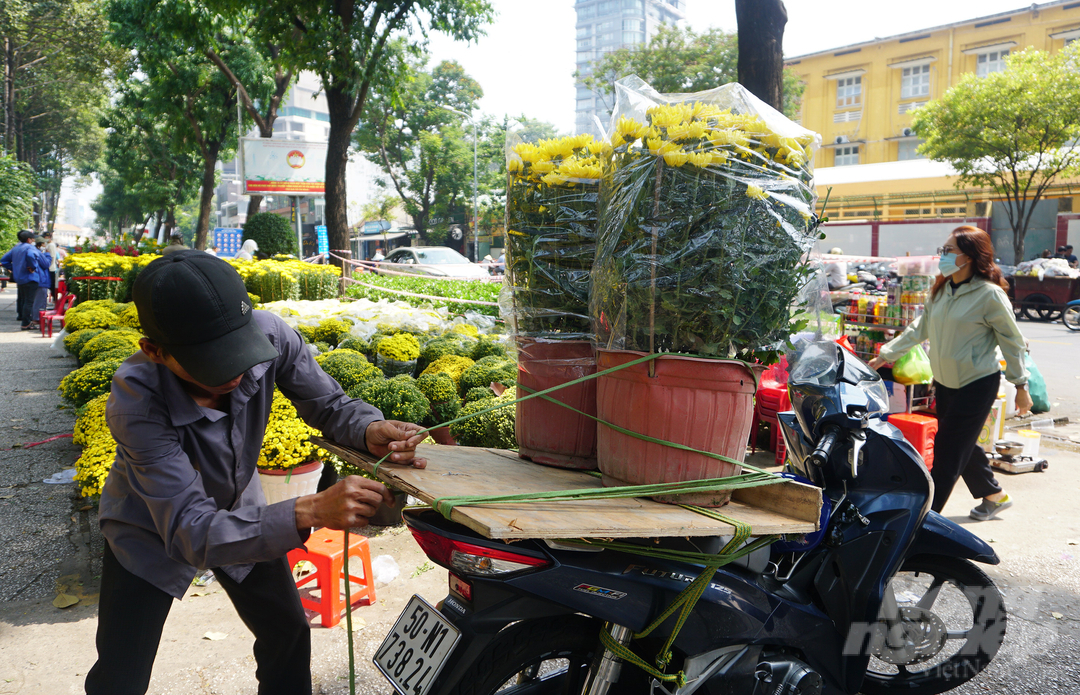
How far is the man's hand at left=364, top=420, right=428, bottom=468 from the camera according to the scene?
1.89 m

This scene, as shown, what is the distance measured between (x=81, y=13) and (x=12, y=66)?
3.59 metres

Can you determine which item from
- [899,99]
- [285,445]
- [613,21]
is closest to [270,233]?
[285,445]

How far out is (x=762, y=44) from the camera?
5.60 meters

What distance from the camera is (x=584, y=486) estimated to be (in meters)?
1.98

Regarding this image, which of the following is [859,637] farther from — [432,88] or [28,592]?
[432,88]

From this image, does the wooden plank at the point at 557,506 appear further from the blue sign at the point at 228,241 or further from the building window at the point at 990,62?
the building window at the point at 990,62

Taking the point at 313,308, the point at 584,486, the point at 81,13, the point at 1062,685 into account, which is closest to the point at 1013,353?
the point at 1062,685

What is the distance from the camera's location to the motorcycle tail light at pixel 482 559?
6.11 feet

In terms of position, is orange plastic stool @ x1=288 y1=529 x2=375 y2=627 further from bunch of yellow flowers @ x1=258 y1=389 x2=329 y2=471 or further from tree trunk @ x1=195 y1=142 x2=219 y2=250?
tree trunk @ x1=195 y1=142 x2=219 y2=250

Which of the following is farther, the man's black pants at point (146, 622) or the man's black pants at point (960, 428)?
the man's black pants at point (960, 428)

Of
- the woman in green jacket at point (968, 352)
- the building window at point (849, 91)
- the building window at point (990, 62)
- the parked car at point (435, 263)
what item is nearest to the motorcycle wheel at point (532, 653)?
the woman in green jacket at point (968, 352)

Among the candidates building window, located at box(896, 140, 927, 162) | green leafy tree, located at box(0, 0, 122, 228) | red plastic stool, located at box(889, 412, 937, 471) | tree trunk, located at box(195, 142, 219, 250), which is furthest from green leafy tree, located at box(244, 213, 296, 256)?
building window, located at box(896, 140, 927, 162)

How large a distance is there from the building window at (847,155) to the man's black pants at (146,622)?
43.2 metres

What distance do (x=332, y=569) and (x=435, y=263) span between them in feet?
64.9
